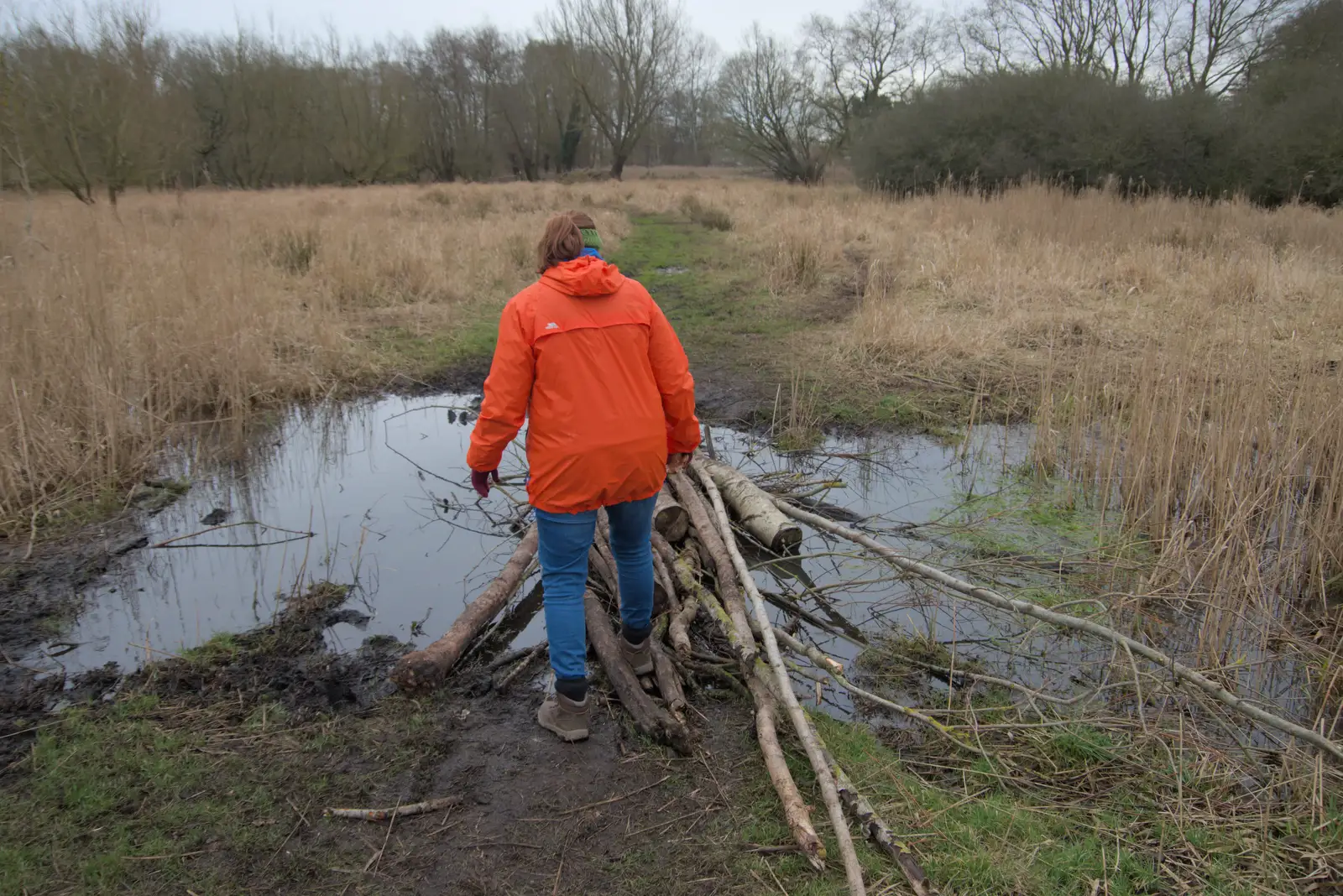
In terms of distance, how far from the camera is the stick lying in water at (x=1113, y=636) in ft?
8.93

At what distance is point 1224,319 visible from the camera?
7.86m

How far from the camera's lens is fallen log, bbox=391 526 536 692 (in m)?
3.31

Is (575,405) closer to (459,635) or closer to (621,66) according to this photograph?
(459,635)

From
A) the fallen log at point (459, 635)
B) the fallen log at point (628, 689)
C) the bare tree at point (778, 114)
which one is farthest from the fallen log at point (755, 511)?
the bare tree at point (778, 114)

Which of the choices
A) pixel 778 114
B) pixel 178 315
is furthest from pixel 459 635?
pixel 778 114

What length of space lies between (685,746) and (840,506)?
2692 mm

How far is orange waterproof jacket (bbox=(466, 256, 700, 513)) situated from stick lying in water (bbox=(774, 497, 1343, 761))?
1.66 meters

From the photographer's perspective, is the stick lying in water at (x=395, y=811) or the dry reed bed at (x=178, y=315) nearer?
the stick lying in water at (x=395, y=811)

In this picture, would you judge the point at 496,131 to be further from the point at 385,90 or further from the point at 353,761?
the point at 353,761

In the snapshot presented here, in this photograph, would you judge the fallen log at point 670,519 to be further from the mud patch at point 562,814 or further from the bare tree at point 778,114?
the bare tree at point 778,114

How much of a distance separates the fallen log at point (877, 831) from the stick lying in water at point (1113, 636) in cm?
117

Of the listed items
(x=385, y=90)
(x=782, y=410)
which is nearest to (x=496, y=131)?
(x=385, y=90)

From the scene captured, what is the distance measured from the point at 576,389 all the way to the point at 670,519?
6.02 ft

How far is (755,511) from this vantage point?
15.6 ft
